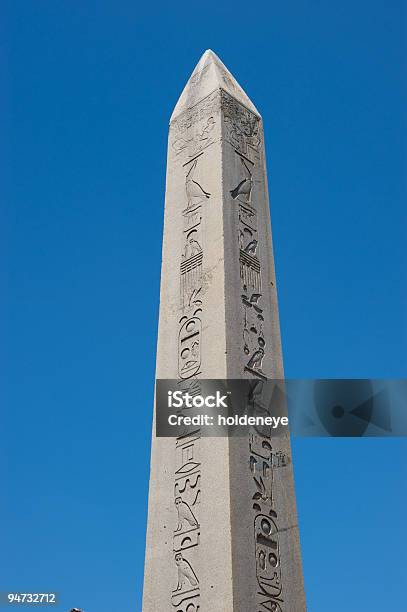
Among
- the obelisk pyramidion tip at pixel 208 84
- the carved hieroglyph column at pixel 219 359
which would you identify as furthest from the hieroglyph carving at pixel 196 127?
the obelisk pyramidion tip at pixel 208 84

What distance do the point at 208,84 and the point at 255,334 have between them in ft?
10.6

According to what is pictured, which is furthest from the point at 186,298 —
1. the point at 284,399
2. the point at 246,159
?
the point at 246,159

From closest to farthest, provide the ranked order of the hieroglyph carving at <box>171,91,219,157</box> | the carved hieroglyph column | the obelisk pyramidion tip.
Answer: the carved hieroglyph column, the hieroglyph carving at <box>171,91,219,157</box>, the obelisk pyramidion tip

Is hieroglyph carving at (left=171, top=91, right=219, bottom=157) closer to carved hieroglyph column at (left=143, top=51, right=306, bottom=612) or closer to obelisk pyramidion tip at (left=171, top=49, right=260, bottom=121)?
carved hieroglyph column at (left=143, top=51, right=306, bottom=612)

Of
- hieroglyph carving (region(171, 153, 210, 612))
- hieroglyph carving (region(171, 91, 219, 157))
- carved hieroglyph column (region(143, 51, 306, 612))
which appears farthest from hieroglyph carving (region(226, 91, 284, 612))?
hieroglyph carving (region(171, 153, 210, 612))

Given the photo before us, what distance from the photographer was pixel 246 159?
899 centimetres

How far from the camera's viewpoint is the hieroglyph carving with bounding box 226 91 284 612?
258 inches

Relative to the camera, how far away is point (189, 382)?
7.38 metres

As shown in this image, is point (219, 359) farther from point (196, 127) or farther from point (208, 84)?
point (208, 84)

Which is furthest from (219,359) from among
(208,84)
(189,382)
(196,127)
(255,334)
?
(208,84)

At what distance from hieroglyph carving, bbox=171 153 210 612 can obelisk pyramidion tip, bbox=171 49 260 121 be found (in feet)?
3.23

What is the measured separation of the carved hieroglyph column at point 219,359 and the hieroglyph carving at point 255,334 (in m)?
0.01

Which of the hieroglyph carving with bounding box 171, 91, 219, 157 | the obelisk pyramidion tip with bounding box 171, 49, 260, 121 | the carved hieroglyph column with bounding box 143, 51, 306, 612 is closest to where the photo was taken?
the carved hieroglyph column with bounding box 143, 51, 306, 612

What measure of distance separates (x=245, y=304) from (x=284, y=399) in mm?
881
